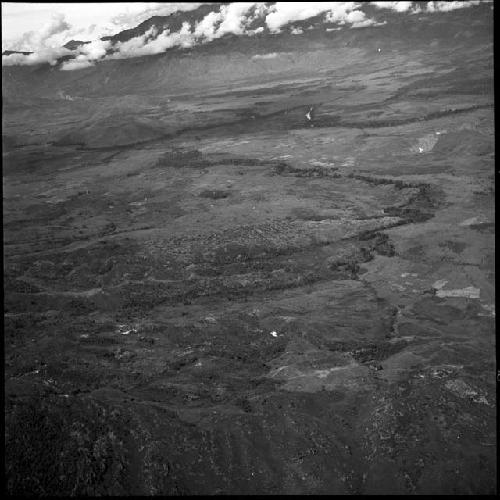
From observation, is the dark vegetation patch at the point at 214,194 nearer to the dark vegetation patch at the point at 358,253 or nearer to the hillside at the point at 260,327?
the hillside at the point at 260,327

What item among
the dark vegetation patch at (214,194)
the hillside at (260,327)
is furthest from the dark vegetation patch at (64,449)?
the dark vegetation patch at (214,194)

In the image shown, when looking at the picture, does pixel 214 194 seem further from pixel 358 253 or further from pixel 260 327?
pixel 260 327

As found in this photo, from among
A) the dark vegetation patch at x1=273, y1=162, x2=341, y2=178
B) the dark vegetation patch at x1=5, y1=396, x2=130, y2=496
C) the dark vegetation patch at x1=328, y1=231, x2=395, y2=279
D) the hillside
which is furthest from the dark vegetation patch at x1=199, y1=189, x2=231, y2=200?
the dark vegetation patch at x1=5, y1=396, x2=130, y2=496

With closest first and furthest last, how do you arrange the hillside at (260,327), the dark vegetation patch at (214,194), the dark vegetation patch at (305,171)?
the hillside at (260,327) → the dark vegetation patch at (214,194) → the dark vegetation patch at (305,171)

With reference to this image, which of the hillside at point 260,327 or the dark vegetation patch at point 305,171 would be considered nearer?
the hillside at point 260,327

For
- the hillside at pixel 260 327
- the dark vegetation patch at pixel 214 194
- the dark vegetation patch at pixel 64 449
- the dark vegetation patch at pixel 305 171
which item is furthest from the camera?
the dark vegetation patch at pixel 305 171

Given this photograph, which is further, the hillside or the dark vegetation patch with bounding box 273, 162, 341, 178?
the dark vegetation patch with bounding box 273, 162, 341, 178

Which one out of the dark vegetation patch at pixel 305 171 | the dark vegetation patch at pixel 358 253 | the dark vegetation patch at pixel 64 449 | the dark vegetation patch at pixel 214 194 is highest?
the dark vegetation patch at pixel 64 449

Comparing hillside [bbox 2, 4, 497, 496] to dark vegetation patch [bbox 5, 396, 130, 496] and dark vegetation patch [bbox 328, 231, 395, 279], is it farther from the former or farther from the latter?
dark vegetation patch [bbox 328, 231, 395, 279]

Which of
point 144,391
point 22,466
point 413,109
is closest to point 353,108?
point 413,109

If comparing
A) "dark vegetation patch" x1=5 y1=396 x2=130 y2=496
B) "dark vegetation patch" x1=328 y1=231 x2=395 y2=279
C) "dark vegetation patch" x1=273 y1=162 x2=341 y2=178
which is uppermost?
"dark vegetation patch" x1=5 y1=396 x2=130 y2=496

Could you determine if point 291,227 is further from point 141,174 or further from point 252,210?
point 141,174

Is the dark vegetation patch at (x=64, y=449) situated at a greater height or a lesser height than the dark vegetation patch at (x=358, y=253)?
greater
